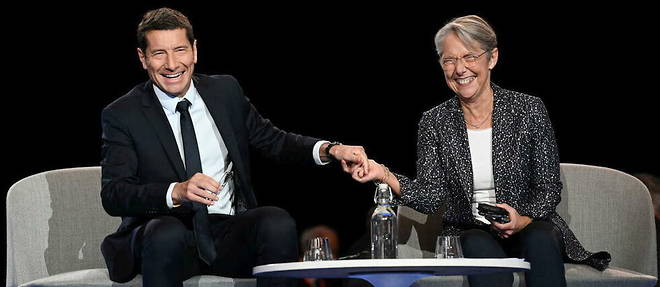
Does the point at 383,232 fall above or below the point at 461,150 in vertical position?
below

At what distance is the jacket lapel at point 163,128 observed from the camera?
3.22 meters

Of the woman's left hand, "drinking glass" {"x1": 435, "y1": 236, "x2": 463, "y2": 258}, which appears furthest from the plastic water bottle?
the woman's left hand

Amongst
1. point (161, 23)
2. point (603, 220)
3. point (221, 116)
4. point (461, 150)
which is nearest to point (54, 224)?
point (221, 116)

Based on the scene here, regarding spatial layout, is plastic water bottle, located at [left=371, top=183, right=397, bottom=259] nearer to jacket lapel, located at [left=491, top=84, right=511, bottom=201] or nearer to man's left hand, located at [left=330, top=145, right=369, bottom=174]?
man's left hand, located at [left=330, top=145, right=369, bottom=174]

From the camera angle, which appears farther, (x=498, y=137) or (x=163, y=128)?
(x=498, y=137)

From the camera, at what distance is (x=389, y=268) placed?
2.51 metres

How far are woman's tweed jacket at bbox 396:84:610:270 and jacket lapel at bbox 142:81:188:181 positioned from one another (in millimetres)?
729

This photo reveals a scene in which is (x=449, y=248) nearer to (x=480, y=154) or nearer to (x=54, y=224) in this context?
(x=480, y=154)

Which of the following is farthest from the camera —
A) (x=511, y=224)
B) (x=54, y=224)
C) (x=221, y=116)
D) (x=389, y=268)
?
(x=54, y=224)

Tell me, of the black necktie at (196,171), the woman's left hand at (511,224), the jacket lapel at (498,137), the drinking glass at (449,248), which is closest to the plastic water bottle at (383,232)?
the drinking glass at (449,248)

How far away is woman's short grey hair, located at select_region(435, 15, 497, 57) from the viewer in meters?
3.43

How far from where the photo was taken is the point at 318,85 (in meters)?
4.73

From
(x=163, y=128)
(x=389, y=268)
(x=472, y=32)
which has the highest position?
(x=472, y=32)

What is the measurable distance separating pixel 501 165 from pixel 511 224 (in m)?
0.31
